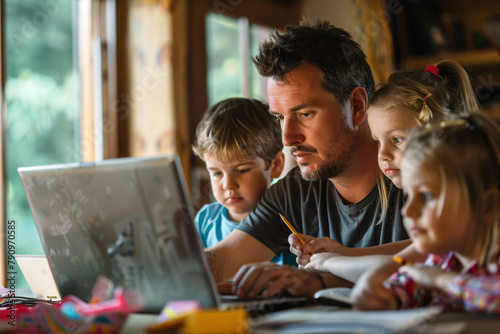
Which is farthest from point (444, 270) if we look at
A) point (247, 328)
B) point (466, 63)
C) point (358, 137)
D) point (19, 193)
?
point (466, 63)

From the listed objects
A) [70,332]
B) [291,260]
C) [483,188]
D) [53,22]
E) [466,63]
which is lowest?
[291,260]

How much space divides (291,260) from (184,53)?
154 cm

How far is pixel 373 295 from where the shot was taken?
831mm

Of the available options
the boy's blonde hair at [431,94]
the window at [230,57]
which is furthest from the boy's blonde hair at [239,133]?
the window at [230,57]

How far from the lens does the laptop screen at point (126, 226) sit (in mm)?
809

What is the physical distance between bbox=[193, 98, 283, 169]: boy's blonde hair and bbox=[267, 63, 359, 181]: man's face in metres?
0.19

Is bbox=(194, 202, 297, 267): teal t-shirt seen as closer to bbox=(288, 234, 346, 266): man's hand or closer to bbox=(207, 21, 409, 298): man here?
bbox=(207, 21, 409, 298): man

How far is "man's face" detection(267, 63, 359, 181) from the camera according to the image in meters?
1.52

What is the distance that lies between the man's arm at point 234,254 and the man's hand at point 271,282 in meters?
0.40

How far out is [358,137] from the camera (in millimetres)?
1578

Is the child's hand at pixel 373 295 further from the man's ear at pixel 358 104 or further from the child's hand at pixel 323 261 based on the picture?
the man's ear at pixel 358 104

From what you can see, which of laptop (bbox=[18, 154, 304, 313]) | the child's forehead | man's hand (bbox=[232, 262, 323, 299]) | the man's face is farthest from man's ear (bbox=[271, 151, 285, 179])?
laptop (bbox=[18, 154, 304, 313])

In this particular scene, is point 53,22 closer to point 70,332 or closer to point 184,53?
point 184,53

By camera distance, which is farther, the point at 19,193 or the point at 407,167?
the point at 19,193
